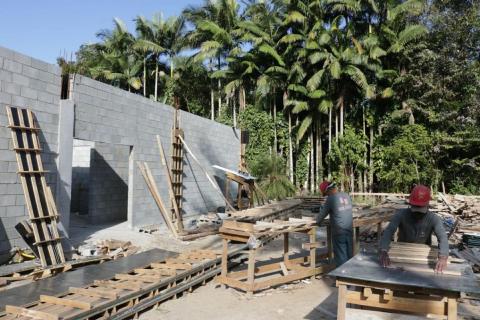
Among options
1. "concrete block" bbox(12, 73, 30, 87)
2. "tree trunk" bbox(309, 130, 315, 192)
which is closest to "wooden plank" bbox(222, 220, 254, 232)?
"concrete block" bbox(12, 73, 30, 87)

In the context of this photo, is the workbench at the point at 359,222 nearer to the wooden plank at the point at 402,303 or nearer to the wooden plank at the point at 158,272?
the wooden plank at the point at 158,272

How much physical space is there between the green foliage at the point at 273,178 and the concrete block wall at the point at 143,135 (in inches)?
Answer: 99.8

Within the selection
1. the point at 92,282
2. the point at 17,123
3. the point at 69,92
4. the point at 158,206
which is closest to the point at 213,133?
the point at 158,206

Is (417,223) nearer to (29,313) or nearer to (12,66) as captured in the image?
(29,313)

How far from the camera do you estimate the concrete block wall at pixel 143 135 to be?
9477 millimetres

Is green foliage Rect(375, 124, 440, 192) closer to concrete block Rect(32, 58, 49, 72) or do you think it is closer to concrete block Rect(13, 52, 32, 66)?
concrete block Rect(32, 58, 49, 72)

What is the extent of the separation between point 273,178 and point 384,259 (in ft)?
46.6

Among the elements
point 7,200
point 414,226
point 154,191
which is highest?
point 154,191

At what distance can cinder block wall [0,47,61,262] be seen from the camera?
7219 mm

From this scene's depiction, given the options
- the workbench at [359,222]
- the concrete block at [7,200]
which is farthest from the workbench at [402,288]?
the concrete block at [7,200]

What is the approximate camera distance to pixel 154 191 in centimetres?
1148

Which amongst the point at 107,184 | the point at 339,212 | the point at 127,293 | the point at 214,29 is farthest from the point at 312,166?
the point at 127,293

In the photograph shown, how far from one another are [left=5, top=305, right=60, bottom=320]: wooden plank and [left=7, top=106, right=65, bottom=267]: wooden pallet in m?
2.52

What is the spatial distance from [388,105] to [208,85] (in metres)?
11.8
